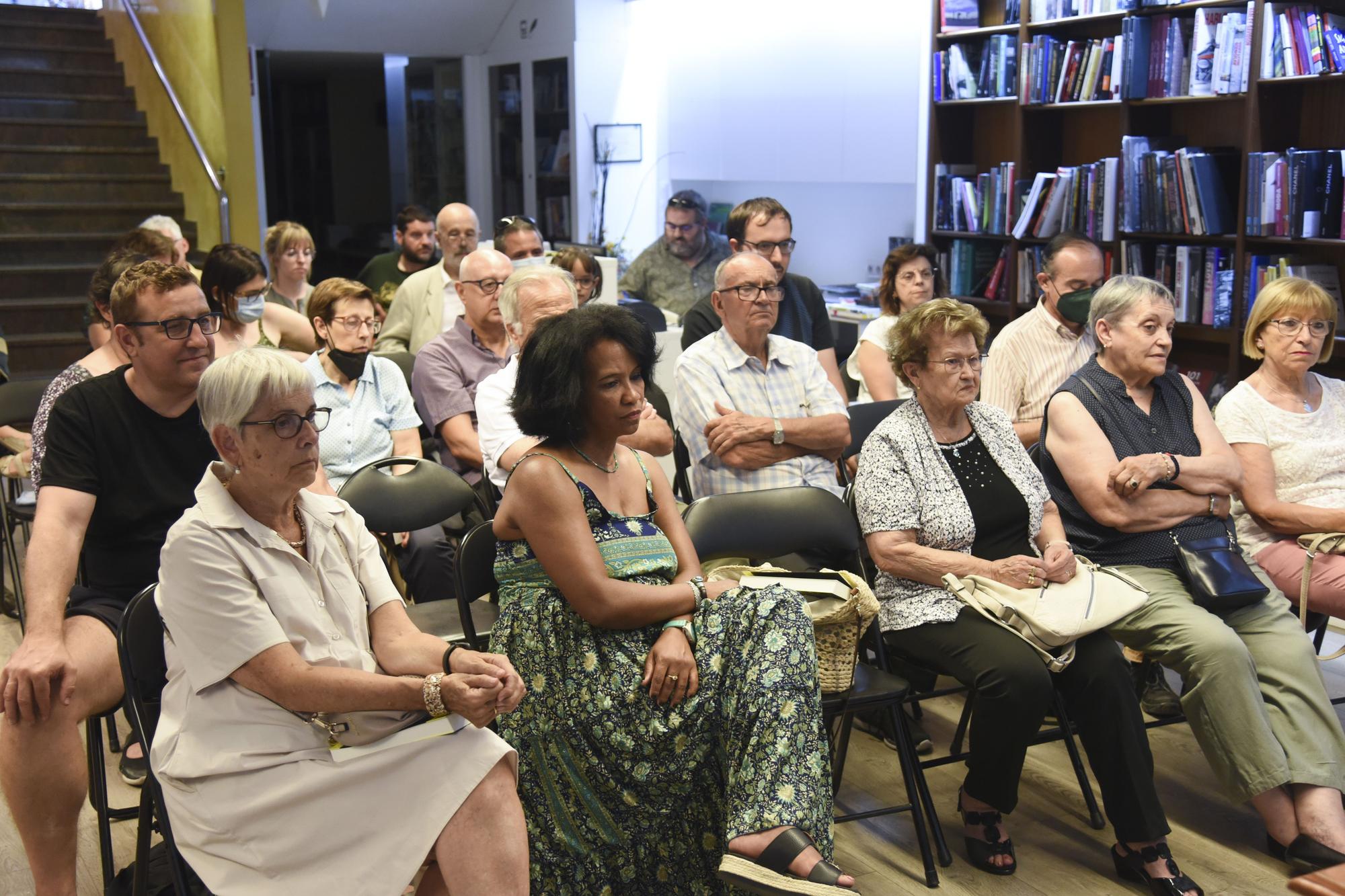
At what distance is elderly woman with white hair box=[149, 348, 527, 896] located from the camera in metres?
2.03

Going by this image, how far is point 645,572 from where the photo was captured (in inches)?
104

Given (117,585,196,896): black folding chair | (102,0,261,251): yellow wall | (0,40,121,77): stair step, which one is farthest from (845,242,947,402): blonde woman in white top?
(0,40,121,77): stair step

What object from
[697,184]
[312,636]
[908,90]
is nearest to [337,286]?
[312,636]

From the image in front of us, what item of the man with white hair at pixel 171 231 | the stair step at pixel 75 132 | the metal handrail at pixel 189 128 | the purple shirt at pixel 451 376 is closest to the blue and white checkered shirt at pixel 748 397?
the purple shirt at pixel 451 376

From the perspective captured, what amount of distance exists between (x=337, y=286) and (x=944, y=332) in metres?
1.87

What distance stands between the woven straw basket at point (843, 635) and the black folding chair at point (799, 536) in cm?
19

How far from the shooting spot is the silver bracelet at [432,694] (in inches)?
82.5

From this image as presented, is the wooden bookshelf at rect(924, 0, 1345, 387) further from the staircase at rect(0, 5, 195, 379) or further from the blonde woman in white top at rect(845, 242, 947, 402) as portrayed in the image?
the staircase at rect(0, 5, 195, 379)

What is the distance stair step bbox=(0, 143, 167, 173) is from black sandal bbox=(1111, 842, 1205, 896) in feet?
25.6

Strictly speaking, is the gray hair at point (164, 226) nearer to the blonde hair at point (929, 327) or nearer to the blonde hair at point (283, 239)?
the blonde hair at point (283, 239)

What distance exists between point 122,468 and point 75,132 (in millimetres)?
6849

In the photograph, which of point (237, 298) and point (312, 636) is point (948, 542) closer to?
point (312, 636)

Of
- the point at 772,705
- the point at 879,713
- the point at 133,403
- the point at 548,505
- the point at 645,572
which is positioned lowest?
the point at 879,713

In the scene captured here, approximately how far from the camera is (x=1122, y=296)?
337 centimetres
